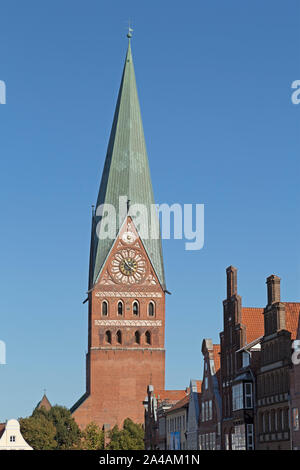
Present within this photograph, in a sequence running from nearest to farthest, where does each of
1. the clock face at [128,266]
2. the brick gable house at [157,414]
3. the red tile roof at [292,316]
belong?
the red tile roof at [292,316]
the brick gable house at [157,414]
the clock face at [128,266]

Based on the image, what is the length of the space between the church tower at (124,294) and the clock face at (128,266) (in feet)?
0.40

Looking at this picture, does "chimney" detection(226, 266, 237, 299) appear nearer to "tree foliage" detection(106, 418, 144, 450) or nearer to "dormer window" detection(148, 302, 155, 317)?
"tree foliage" detection(106, 418, 144, 450)

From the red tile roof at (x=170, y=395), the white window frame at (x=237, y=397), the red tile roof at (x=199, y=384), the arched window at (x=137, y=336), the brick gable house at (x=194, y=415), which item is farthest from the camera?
the arched window at (x=137, y=336)

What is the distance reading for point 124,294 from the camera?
12431 cm

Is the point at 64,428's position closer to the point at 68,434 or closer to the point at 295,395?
the point at 68,434

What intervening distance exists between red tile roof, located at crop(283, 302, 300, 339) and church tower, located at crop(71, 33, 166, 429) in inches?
2116

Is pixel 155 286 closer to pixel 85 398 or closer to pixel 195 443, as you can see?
pixel 85 398

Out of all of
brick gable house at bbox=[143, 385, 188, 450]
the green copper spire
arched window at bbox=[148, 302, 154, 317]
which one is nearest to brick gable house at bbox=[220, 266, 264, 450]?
brick gable house at bbox=[143, 385, 188, 450]

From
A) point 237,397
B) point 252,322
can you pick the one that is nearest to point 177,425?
point 252,322

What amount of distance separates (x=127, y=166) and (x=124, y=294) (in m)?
17.4

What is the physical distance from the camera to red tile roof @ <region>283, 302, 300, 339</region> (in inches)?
2613

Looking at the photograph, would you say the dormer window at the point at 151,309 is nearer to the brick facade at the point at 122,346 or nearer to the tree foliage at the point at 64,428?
the brick facade at the point at 122,346

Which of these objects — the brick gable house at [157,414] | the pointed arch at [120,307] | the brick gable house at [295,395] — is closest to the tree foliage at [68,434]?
the brick gable house at [157,414]

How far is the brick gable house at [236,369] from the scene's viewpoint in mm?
70312
